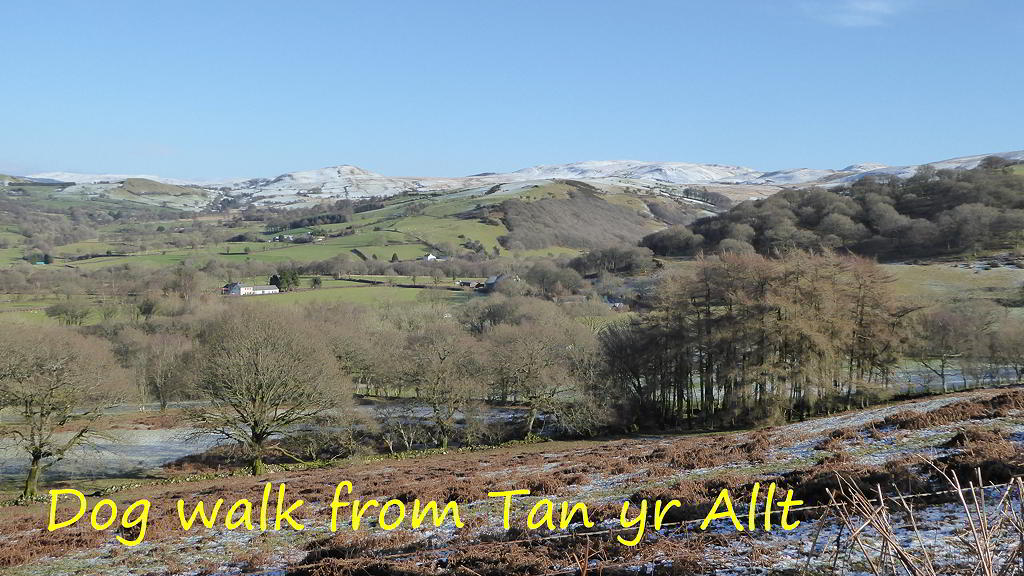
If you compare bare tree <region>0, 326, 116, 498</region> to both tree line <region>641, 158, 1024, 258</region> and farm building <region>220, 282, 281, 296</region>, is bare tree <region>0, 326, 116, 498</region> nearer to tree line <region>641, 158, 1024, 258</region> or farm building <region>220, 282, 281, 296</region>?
farm building <region>220, 282, 281, 296</region>

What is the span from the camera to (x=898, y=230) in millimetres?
111000

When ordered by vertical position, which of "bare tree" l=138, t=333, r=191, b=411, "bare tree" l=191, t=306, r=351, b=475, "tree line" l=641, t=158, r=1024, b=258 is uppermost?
"tree line" l=641, t=158, r=1024, b=258

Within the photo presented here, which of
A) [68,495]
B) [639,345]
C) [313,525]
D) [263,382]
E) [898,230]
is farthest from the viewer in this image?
[898,230]

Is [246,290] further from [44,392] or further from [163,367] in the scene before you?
[44,392]

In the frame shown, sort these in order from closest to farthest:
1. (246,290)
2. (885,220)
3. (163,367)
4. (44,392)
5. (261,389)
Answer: (44,392) < (261,389) < (163,367) < (885,220) < (246,290)

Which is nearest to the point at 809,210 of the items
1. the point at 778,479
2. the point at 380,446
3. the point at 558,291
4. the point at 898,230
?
the point at 898,230

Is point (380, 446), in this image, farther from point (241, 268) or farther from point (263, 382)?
point (241, 268)

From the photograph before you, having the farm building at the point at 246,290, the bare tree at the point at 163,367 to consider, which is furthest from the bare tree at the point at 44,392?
the farm building at the point at 246,290

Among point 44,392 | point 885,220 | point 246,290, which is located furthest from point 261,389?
point 885,220

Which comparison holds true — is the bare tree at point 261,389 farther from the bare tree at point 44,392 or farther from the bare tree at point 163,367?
the bare tree at point 163,367

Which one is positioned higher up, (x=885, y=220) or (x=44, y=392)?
(x=885, y=220)

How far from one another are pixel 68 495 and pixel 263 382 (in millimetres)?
11139

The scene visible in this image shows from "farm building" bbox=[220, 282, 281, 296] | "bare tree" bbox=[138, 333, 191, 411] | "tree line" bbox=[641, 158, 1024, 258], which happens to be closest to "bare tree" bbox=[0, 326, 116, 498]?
"bare tree" bbox=[138, 333, 191, 411]

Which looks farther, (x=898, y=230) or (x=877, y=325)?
(x=898, y=230)
